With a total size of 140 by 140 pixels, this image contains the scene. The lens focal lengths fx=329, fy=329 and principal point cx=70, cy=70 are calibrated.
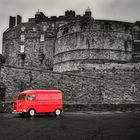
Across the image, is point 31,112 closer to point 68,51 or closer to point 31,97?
point 31,97

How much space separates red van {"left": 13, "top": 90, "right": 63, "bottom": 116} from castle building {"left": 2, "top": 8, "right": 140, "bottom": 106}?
6750 millimetres

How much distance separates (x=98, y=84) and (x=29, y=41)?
25.9 metres

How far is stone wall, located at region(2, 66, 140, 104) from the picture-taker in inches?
1069

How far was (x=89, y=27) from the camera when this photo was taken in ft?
138


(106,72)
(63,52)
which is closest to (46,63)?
(63,52)

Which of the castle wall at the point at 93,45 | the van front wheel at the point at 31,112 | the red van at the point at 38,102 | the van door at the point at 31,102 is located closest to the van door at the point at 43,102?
the red van at the point at 38,102

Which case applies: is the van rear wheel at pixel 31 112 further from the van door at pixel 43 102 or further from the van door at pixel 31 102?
the van door at pixel 43 102

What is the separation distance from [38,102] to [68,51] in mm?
23485

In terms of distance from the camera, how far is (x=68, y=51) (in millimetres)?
43156

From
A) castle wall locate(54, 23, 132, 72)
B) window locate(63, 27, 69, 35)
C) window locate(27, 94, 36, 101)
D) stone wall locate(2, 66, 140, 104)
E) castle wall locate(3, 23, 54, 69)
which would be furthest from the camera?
castle wall locate(3, 23, 54, 69)

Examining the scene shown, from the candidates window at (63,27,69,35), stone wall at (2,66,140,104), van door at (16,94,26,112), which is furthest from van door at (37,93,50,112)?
window at (63,27,69,35)

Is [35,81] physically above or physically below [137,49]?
below

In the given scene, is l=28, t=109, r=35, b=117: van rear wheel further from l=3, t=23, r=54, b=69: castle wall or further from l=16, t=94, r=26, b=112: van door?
l=3, t=23, r=54, b=69: castle wall

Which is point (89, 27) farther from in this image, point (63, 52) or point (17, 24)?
point (17, 24)
